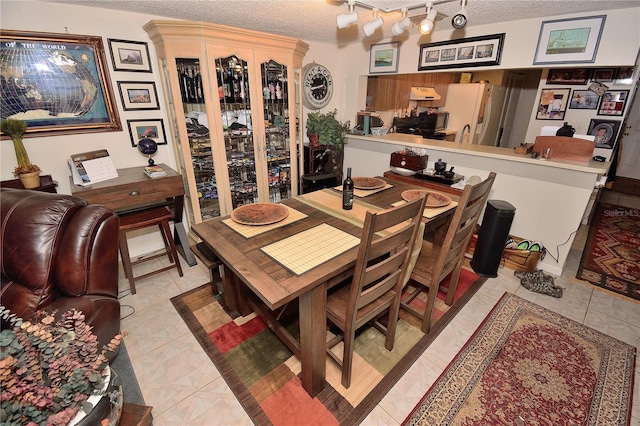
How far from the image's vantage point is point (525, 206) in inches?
107

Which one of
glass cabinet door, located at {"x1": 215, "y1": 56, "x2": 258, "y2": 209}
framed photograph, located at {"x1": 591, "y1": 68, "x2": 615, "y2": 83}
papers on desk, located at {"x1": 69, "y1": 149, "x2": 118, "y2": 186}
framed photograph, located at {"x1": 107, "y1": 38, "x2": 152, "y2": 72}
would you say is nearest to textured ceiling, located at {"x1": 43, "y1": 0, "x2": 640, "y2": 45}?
framed photograph, located at {"x1": 107, "y1": 38, "x2": 152, "y2": 72}

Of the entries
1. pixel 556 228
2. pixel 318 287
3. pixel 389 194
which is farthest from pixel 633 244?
pixel 318 287

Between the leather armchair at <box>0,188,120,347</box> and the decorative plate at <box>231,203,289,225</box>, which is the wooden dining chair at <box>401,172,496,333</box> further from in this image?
the leather armchair at <box>0,188,120,347</box>

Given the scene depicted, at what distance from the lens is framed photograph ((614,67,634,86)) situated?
3271 mm

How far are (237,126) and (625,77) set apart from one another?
4.49 metres

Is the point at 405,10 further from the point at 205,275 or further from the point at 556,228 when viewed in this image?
the point at 205,275

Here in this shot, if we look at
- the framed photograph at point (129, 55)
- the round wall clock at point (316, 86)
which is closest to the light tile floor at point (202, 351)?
the framed photograph at point (129, 55)

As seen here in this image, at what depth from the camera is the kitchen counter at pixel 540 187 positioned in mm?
2383

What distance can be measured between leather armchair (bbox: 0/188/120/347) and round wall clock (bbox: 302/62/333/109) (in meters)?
2.82

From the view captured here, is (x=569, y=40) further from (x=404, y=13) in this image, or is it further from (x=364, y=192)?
(x=364, y=192)

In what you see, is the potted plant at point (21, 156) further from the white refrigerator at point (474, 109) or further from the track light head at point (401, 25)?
the white refrigerator at point (474, 109)

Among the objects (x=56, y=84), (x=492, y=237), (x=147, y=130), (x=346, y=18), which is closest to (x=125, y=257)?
(x=147, y=130)

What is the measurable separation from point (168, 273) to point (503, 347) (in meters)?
Answer: 2.78

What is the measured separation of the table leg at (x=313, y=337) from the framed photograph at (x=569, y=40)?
2820mm
